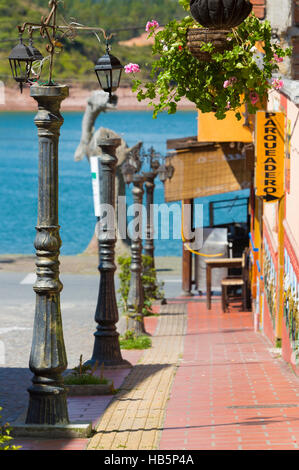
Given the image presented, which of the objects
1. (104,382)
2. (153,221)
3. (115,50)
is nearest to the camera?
(104,382)

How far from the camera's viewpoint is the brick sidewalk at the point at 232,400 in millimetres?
7605

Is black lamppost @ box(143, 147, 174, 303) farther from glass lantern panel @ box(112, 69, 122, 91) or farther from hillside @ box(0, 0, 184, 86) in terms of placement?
hillside @ box(0, 0, 184, 86)

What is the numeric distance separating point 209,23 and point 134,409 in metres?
4.19

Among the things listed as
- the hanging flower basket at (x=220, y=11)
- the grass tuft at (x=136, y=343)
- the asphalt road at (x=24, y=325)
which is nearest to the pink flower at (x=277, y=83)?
the hanging flower basket at (x=220, y=11)

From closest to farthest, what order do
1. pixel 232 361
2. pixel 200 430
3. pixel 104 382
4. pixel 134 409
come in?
pixel 200 430
pixel 134 409
pixel 104 382
pixel 232 361

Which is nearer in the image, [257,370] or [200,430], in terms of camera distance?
[200,430]

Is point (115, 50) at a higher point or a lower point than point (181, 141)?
higher

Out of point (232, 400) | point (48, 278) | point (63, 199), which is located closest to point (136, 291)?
point (232, 400)

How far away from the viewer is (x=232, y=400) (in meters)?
9.58

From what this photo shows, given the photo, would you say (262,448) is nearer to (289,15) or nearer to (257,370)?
(257,370)

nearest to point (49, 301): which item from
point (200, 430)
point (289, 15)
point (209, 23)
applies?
point (200, 430)

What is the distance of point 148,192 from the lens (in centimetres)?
2184

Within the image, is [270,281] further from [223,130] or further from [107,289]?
[223,130]

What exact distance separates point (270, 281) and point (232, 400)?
500cm
